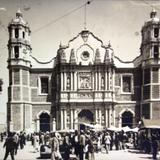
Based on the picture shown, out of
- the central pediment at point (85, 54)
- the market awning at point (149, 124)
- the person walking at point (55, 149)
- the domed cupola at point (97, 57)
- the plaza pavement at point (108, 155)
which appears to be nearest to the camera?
the person walking at point (55, 149)

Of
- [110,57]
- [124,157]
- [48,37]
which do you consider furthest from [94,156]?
[110,57]

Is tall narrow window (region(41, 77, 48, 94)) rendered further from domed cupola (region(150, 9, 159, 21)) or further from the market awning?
domed cupola (region(150, 9, 159, 21))

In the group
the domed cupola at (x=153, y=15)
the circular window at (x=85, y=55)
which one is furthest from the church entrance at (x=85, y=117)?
the domed cupola at (x=153, y=15)

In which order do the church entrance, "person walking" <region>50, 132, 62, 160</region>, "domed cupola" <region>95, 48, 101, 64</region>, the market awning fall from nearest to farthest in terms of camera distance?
"person walking" <region>50, 132, 62, 160</region> → the market awning → the church entrance → "domed cupola" <region>95, 48, 101, 64</region>

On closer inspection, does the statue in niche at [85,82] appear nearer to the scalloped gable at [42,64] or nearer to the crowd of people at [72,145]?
the scalloped gable at [42,64]

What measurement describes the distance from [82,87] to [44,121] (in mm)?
1170

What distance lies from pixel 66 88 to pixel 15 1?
4207 millimetres

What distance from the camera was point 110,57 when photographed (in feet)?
43.3

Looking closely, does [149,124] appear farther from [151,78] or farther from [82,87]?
[82,87]

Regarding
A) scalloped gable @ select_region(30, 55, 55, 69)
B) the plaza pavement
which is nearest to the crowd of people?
the plaza pavement

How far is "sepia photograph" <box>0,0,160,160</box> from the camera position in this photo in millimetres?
8859

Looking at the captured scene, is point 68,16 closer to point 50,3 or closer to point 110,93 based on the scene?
point 50,3

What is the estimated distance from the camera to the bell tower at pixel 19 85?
1153cm

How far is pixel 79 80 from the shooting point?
12.8 m
